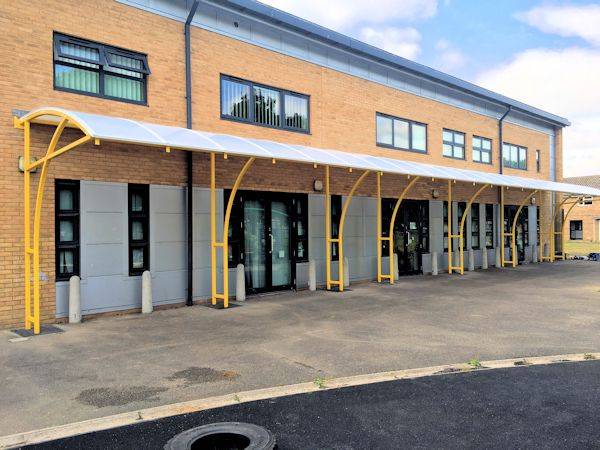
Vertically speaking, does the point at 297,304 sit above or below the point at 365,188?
below

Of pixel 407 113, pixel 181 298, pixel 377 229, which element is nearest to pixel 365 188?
pixel 377 229

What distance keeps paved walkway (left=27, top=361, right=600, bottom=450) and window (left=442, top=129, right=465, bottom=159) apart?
44.4ft

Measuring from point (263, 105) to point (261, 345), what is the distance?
6856mm

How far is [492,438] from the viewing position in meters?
3.92

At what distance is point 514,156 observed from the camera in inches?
866

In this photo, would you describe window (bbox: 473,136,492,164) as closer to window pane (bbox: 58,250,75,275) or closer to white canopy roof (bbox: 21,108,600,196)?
white canopy roof (bbox: 21,108,600,196)

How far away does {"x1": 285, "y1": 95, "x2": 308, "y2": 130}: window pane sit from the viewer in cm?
1274

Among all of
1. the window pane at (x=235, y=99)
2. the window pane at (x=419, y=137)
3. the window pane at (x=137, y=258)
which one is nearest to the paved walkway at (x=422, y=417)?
the window pane at (x=137, y=258)

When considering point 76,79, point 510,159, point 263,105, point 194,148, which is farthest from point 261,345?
point 510,159

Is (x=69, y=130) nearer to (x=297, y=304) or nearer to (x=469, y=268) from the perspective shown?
(x=297, y=304)

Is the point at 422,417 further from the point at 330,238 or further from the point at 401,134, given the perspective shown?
the point at 401,134

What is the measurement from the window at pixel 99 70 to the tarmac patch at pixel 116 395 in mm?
5868

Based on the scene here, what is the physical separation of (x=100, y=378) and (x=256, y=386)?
1.78m

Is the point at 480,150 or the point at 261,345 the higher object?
the point at 480,150
